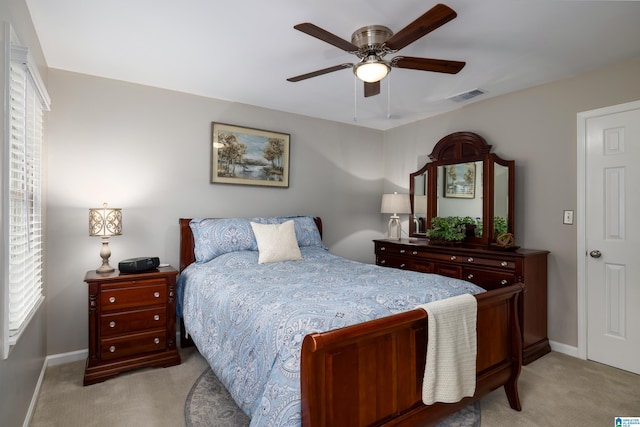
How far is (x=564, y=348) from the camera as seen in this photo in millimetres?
3045

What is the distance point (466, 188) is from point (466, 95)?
993mm

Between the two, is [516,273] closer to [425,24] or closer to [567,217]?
[567,217]

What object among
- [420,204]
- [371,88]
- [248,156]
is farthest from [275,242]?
[420,204]

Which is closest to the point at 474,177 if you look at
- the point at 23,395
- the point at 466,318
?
the point at 466,318

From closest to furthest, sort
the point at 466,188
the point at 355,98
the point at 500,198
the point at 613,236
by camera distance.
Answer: the point at 613,236 → the point at 500,198 → the point at 355,98 → the point at 466,188

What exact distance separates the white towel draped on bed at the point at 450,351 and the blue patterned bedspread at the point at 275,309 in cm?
17

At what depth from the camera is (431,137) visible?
166 inches

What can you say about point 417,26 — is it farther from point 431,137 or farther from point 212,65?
point 431,137

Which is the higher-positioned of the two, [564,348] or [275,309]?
[275,309]

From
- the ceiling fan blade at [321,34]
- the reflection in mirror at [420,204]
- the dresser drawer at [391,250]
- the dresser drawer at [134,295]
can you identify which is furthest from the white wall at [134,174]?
the ceiling fan blade at [321,34]

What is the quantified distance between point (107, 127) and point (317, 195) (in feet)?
7.71

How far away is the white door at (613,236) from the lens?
2.67 m

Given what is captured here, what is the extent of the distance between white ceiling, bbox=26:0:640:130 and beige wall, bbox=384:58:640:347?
0.17 metres

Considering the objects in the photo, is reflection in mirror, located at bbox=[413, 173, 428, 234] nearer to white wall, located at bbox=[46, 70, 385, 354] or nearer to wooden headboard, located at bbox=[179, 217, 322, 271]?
white wall, located at bbox=[46, 70, 385, 354]
